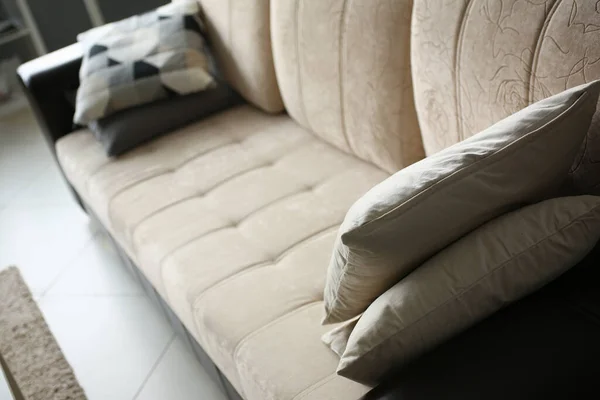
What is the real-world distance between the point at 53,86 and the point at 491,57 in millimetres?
1498

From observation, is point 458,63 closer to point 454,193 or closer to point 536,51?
point 536,51

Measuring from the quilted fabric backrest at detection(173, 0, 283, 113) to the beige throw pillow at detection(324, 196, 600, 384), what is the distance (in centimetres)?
112

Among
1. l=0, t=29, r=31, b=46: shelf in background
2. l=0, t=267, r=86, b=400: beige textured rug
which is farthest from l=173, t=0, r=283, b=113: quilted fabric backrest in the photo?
l=0, t=29, r=31, b=46: shelf in background

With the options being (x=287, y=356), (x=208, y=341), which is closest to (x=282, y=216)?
(x=208, y=341)

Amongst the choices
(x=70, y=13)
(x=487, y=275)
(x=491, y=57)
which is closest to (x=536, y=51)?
(x=491, y=57)

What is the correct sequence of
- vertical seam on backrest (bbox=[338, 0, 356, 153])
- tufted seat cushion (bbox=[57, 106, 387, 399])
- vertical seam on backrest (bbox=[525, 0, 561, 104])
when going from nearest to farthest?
vertical seam on backrest (bbox=[525, 0, 561, 104]), tufted seat cushion (bbox=[57, 106, 387, 399]), vertical seam on backrest (bbox=[338, 0, 356, 153])

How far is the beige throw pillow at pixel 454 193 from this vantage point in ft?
2.50

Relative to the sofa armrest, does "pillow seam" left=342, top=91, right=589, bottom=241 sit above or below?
below

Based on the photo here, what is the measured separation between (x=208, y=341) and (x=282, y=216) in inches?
13.2

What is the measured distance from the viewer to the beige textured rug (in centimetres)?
159

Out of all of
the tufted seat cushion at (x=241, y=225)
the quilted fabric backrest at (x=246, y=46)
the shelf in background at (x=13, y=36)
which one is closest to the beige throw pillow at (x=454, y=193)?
the tufted seat cushion at (x=241, y=225)

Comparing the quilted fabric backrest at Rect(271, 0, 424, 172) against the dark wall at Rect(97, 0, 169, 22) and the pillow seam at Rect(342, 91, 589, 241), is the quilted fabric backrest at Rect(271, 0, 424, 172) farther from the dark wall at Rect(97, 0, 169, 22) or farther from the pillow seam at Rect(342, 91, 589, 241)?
the dark wall at Rect(97, 0, 169, 22)

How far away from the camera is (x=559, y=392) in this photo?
0.65 meters

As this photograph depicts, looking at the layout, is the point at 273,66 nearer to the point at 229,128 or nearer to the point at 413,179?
the point at 229,128
